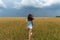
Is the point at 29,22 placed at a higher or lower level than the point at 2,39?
higher

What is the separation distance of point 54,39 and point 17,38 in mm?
3288

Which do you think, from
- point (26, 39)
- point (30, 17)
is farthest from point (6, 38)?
point (30, 17)

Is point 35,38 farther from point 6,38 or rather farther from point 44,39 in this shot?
point 6,38

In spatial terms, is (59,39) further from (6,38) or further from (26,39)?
(6,38)

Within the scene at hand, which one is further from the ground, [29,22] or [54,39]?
[29,22]

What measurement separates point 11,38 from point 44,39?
9.62 feet

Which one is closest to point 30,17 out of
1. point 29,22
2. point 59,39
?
point 29,22

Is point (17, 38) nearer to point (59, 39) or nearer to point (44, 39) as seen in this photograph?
point (44, 39)

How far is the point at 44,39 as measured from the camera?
18688 mm

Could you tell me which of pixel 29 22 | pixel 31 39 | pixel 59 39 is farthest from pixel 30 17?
pixel 59 39

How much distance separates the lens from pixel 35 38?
1908cm

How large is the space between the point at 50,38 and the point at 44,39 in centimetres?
77

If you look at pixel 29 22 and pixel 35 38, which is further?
pixel 35 38

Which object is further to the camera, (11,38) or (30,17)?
(11,38)
